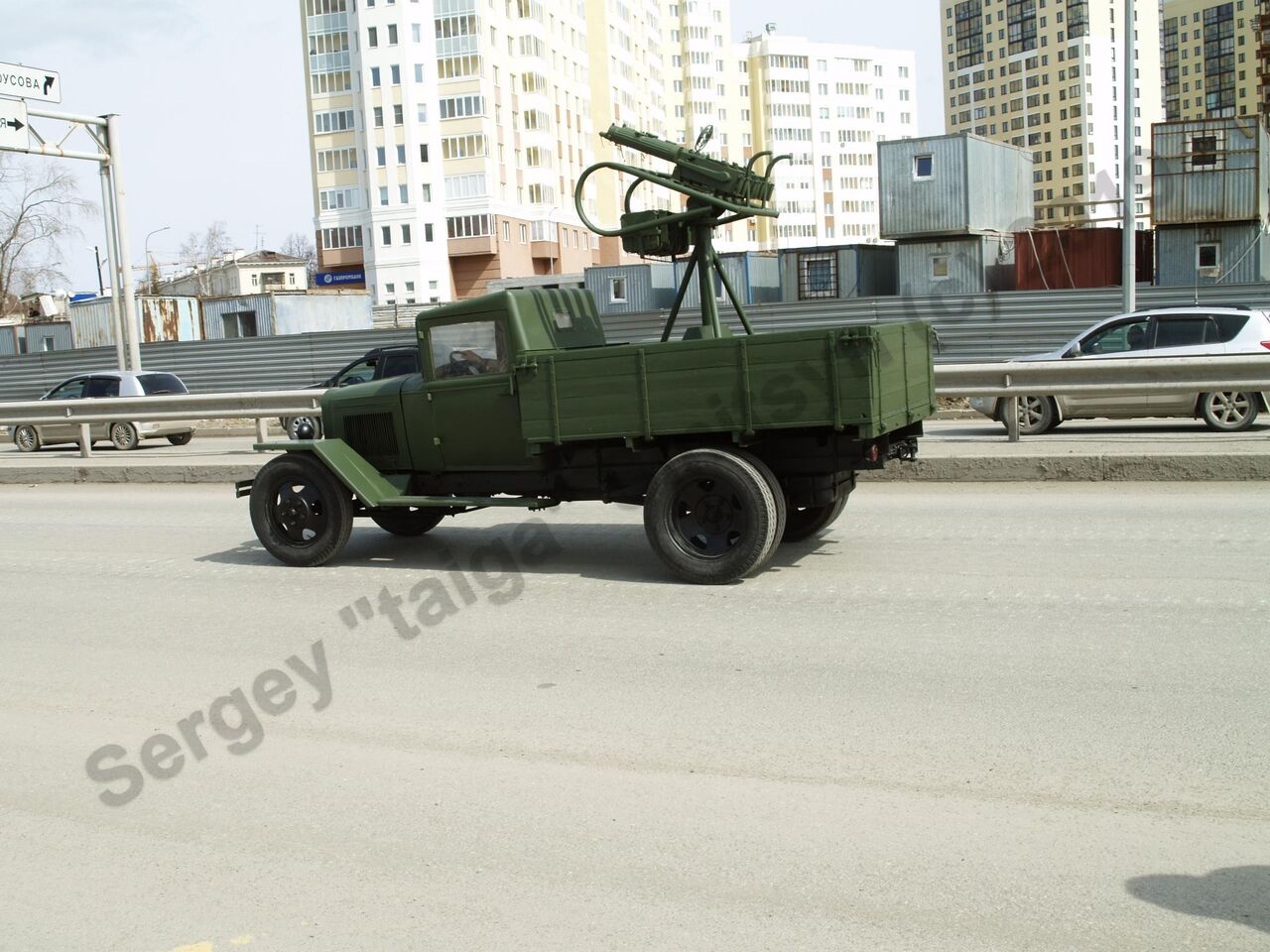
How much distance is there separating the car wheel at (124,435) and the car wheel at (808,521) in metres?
18.4

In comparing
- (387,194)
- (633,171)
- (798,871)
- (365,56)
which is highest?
(365,56)

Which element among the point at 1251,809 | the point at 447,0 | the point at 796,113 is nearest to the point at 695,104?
the point at 796,113

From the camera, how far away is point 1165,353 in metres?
16.4

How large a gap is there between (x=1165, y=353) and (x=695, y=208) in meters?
9.61

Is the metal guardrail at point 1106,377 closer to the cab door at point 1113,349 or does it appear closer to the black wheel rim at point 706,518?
the cab door at point 1113,349

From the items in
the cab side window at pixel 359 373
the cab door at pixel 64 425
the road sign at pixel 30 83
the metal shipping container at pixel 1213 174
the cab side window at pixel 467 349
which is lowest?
the cab door at pixel 64 425

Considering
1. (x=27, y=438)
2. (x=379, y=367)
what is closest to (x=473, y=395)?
(x=379, y=367)

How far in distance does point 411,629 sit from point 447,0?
88.6m

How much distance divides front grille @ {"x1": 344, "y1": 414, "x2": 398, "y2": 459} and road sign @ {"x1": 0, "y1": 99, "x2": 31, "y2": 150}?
65.1 ft

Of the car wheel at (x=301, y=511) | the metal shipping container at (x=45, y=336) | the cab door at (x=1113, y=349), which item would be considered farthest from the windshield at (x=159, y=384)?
the metal shipping container at (x=45, y=336)

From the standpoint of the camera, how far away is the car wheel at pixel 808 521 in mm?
9242

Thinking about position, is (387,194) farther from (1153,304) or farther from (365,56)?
(1153,304)

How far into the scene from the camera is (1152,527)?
9.27 metres

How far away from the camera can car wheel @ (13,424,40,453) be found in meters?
24.8
